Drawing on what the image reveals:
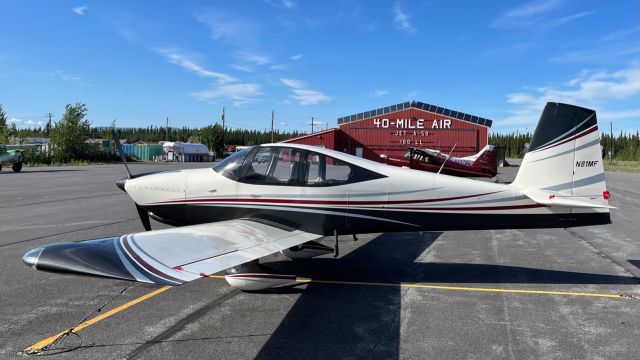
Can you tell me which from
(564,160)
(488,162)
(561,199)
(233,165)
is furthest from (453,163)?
(233,165)

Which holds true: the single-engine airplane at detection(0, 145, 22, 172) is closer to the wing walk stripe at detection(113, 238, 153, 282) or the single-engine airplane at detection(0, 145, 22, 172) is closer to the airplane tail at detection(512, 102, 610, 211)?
the wing walk stripe at detection(113, 238, 153, 282)

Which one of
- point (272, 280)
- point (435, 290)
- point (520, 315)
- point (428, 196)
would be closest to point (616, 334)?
point (520, 315)

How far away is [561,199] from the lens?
6.31 meters

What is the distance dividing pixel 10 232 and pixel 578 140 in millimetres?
11303

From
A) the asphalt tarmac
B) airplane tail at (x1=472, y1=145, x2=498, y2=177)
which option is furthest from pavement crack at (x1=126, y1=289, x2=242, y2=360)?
airplane tail at (x1=472, y1=145, x2=498, y2=177)

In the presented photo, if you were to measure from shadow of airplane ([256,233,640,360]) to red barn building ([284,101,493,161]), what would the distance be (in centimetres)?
4341

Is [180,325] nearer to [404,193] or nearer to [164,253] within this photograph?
[164,253]

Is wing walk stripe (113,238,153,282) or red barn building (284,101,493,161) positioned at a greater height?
red barn building (284,101,493,161)

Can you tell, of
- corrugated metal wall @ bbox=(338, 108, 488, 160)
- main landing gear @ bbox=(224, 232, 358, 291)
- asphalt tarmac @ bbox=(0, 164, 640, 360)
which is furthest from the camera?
corrugated metal wall @ bbox=(338, 108, 488, 160)

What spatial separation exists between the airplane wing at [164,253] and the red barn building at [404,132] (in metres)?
45.4

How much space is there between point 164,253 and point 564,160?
551cm

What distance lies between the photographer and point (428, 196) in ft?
21.1

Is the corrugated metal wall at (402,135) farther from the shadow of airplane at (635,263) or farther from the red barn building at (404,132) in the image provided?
the shadow of airplane at (635,263)

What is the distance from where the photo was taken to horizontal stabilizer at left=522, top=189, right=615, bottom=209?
6195 mm
